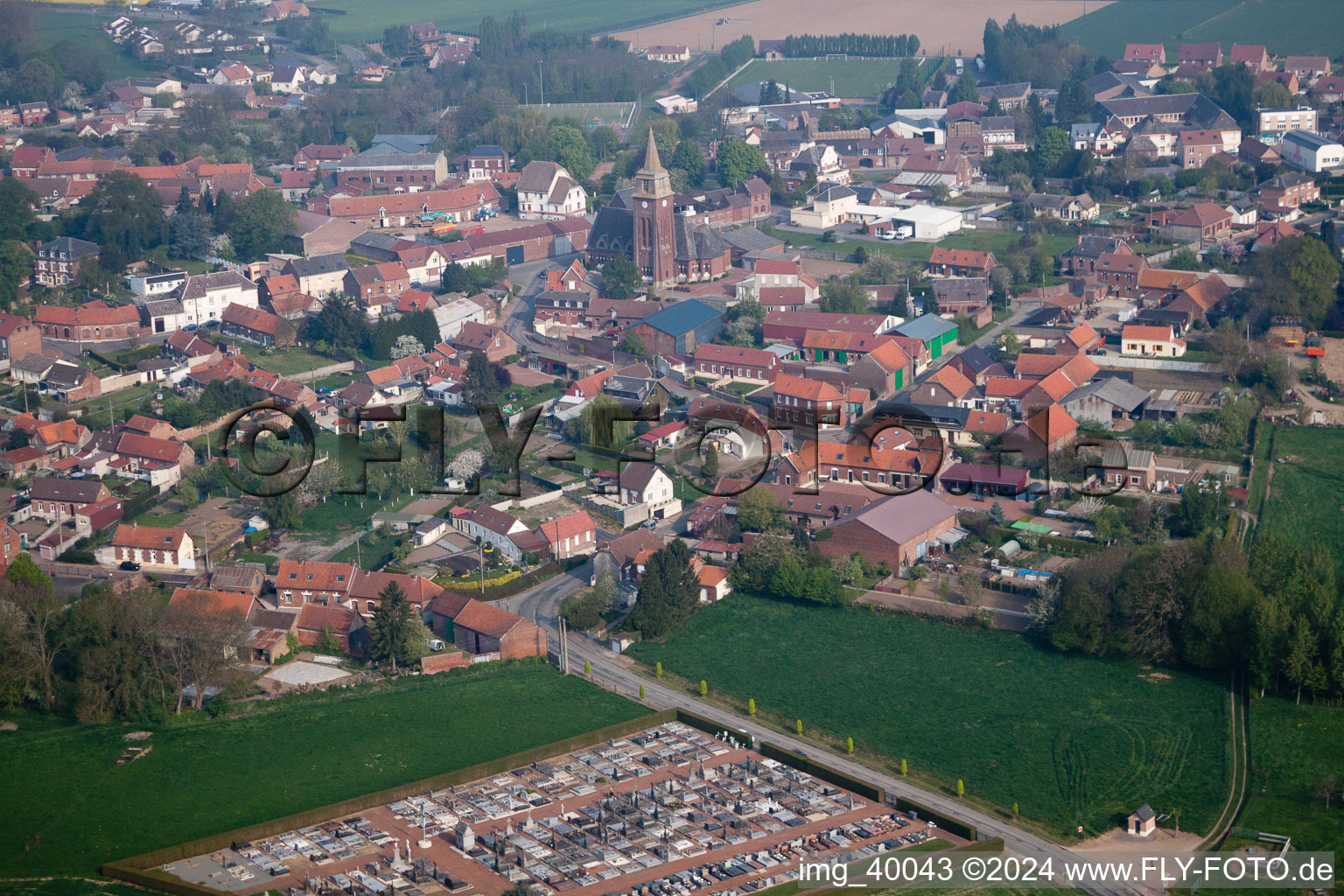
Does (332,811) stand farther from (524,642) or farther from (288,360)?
(288,360)

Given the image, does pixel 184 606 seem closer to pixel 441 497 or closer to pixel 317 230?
pixel 441 497

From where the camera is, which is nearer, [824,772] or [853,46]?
[824,772]

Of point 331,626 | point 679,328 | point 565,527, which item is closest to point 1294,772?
point 565,527

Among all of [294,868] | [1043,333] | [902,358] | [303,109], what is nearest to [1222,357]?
[1043,333]

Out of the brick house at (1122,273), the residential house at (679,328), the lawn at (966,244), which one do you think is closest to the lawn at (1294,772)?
the residential house at (679,328)

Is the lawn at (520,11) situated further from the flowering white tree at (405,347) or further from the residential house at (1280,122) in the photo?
the flowering white tree at (405,347)
